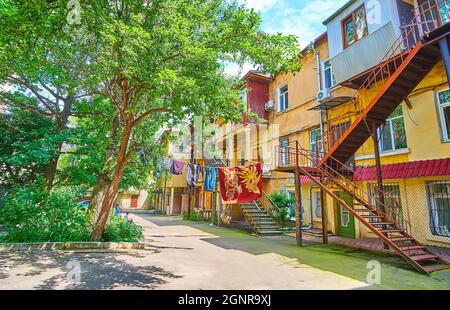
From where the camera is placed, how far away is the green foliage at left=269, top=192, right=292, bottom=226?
1506cm

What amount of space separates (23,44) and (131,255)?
6.67 m

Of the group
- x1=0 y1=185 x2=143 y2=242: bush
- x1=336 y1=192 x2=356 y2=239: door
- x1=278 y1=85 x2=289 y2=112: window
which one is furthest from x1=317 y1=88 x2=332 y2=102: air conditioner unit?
x1=0 y1=185 x2=143 y2=242: bush

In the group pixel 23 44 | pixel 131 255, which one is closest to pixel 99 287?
pixel 131 255

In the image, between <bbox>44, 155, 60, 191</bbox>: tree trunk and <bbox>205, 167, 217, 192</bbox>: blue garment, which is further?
<bbox>205, 167, 217, 192</bbox>: blue garment

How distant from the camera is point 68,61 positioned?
1077 cm

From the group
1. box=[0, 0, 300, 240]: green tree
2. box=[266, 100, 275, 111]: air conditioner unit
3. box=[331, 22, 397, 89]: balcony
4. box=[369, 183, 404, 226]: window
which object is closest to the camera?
box=[0, 0, 300, 240]: green tree

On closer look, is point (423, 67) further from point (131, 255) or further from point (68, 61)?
point (68, 61)

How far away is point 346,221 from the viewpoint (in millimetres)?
12867

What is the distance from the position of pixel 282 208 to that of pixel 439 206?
24.6ft

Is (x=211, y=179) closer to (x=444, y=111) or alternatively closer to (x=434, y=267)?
(x=444, y=111)

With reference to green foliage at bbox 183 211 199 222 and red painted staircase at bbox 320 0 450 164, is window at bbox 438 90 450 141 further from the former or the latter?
green foliage at bbox 183 211 199 222

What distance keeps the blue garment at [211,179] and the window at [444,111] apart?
1263 centimetres

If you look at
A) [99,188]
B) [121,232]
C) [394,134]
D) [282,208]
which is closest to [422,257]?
[394,134]

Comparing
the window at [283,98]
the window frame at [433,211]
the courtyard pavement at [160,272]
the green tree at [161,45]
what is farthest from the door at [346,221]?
the green tree at [161,45]
